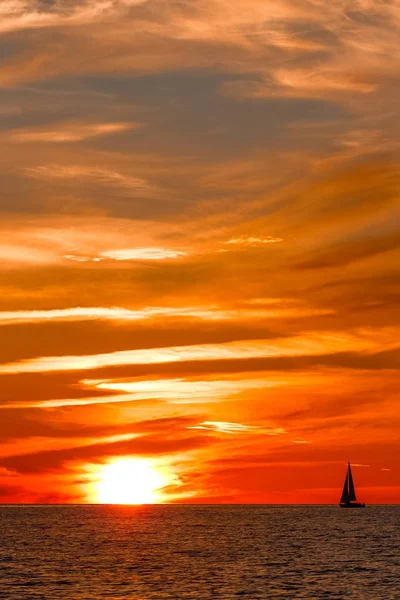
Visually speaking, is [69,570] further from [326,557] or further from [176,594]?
[326,557]

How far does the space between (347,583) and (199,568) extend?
24384 mm

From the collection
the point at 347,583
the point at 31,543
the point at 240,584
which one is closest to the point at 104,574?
the point at 240,584

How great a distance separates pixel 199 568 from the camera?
131875 millimetres

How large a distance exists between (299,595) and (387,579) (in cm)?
2118

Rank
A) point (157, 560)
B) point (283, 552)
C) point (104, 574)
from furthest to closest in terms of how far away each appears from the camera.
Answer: point (283, 552), point (157, 560), point (104, 574)

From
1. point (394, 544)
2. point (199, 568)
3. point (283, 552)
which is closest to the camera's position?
point (199, 568)

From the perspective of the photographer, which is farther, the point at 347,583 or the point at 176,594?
the point at 347,583

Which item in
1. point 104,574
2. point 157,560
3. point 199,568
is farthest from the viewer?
point 157,560

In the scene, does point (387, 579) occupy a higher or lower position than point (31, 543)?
lower

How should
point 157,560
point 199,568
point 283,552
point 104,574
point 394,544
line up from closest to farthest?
point 104,574, point 199,568, point 157,560, point 283,552, point 394,544

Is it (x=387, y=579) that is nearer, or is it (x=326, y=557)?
(x=387, y=579)

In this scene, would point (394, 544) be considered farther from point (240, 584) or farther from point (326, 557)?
point (240, 584)

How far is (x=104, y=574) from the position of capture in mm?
123000

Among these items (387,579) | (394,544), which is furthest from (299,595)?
(394,544)
